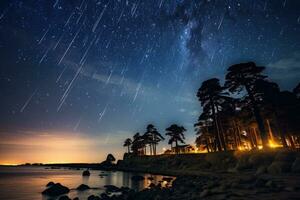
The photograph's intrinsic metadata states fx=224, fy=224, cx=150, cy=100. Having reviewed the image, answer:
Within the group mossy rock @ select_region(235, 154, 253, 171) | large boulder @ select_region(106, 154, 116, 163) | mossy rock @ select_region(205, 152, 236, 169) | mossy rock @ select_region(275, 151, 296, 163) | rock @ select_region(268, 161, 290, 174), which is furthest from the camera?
large boulder @ select_region(106, 154, 116, 163)

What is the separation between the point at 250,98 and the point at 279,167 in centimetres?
1316

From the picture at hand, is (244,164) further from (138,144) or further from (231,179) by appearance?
(138,144)

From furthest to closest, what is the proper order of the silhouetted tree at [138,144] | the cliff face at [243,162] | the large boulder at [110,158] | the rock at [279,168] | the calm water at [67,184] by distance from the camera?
the large boulder at [110,158] → the silhouetted tree at [138,144] → the calm water at [67,184] → the cliff face at [243,162] → the rock at [279,168]

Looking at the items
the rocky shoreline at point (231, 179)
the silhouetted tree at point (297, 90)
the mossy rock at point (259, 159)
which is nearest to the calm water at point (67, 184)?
the rocky shoreline at point (231, 179)

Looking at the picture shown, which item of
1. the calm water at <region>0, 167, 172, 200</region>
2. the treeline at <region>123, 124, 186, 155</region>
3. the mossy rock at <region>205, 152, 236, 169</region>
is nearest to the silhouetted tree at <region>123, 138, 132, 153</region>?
the treeline at <region>123, 124, 186, 155</region>

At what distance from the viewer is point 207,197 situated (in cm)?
1163

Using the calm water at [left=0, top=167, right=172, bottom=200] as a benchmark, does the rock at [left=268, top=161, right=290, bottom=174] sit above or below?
above

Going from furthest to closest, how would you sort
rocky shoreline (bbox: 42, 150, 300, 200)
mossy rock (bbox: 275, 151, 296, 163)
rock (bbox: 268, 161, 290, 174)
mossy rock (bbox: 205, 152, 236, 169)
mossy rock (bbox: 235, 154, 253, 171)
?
mossy rock (bbox: 205, 152, 236, 169), mossy rock (bbox: 235, 154, 253, 171), mossy rock (bbox: 275, 151, 296, 163), rock (bbox: 268, 161, 290, 174), rocky shoreline (bbox: 42, 150, 300, 200)

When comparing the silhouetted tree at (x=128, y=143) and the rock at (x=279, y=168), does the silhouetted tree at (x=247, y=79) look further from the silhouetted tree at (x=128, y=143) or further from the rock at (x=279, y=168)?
the silhouetted tree at (x=128, y=143)

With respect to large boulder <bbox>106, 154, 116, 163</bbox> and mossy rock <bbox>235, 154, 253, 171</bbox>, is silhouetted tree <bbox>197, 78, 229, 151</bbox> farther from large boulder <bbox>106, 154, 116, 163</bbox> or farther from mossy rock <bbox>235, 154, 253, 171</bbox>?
large boulder <bbox>106, 154, 116, 163</bbox>

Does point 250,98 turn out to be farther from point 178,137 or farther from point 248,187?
point 178,137

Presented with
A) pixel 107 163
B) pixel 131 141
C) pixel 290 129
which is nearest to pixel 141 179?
pixel 290 129

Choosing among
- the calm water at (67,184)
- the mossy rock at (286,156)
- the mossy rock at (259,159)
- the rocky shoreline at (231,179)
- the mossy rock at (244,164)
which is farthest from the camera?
the calm water at (67,184)

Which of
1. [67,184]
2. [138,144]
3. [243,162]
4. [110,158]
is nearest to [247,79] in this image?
[243,162]
